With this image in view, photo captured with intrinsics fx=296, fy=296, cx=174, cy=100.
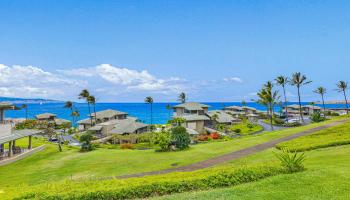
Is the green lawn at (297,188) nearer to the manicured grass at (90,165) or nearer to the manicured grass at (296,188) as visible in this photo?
the manicured grass at (296,188)

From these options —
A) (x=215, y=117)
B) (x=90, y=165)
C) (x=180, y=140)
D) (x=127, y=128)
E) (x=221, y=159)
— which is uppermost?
(x=215, y=117)

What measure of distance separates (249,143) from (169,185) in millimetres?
19628

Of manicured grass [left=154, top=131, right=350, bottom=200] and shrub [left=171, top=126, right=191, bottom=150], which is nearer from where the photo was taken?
manicured grass [left=154, top=131, right=350, bottom=200]

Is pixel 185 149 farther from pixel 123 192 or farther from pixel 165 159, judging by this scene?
pixel 123 192

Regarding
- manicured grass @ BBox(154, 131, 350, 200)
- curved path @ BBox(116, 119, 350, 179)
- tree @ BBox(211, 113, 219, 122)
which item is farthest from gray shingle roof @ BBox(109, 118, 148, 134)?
manicured grass @ BBox(154, 131, 350, 200)

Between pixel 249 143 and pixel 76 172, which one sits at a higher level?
pixel 249 143

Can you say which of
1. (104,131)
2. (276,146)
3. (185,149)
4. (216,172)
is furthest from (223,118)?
(216,172)

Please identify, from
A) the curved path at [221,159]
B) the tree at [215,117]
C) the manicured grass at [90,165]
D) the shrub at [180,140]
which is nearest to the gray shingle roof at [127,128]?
the tree at [215,117]

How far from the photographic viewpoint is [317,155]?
2200 cm

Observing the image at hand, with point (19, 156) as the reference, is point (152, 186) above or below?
above

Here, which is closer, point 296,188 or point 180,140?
point 296,188

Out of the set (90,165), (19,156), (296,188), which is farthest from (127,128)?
(296,188)

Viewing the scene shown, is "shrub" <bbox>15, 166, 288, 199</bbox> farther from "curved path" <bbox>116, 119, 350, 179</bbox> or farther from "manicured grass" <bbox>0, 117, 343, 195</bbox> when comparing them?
"manicured grass" <bbox>0, 117, 343, 195</bbox>

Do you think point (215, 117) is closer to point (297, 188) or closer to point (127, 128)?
point (127, 128)
